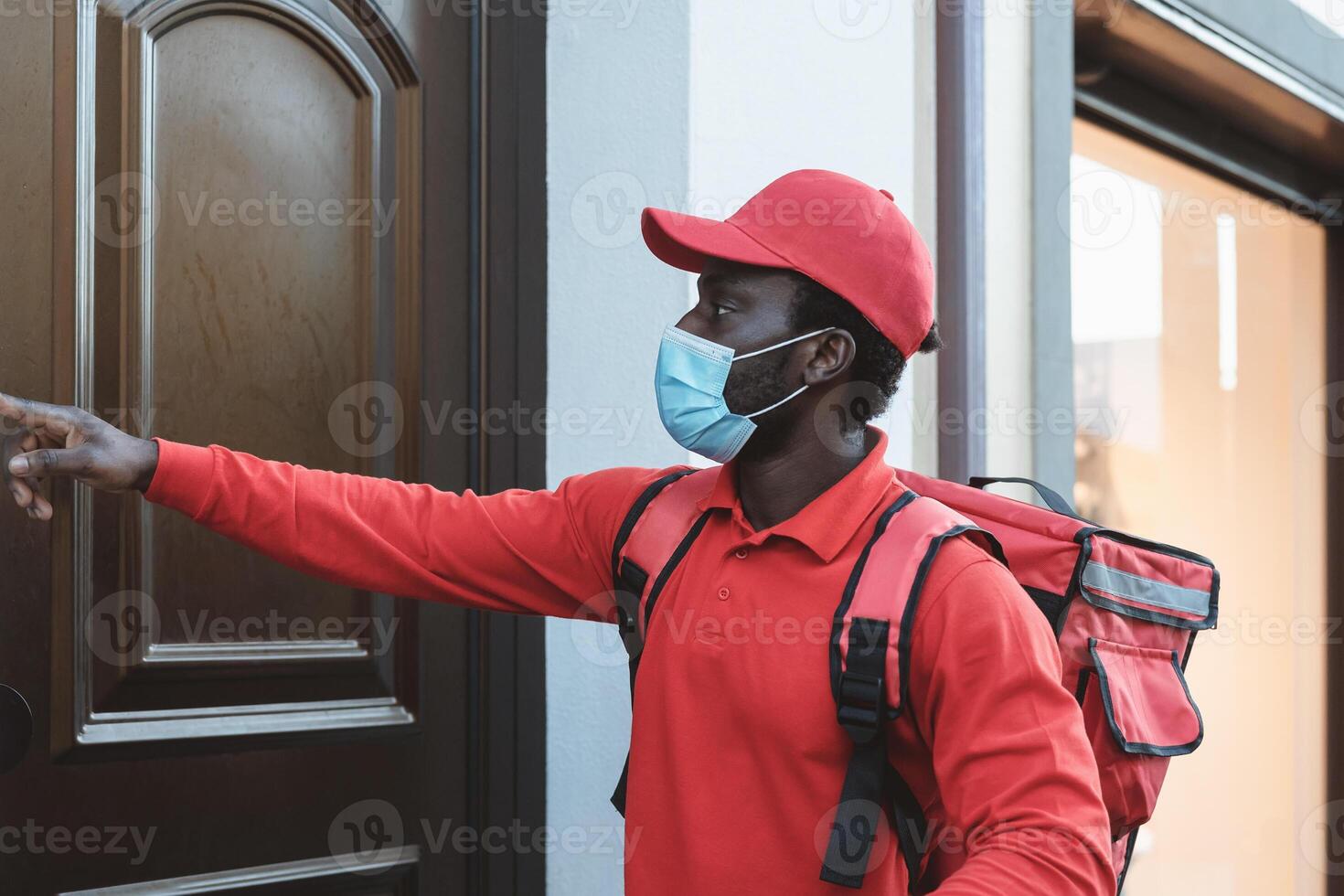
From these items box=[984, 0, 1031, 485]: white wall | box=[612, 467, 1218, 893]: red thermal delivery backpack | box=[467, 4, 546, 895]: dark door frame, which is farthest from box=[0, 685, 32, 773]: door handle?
box=[984, 0, 1031, 485]: white wall

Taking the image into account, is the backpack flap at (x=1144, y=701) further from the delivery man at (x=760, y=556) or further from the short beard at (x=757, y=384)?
the short beard at (x=757, y=384)

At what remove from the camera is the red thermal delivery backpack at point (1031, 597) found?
1478 millimetres

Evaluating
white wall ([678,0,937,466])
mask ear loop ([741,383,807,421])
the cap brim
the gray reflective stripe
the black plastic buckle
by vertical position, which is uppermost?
white wall ([678,0,937,466])

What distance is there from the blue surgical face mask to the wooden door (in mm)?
726

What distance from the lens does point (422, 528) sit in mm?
1832

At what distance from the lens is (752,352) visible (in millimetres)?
1710

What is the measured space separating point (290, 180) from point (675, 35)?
0.81 m

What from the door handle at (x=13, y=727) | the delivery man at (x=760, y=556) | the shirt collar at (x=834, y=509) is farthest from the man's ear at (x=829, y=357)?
the door handle at (x=13, y=727)

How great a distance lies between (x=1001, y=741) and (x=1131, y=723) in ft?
1.34

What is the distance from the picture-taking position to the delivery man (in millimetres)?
1419

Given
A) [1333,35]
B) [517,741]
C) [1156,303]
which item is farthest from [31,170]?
[1333,35]

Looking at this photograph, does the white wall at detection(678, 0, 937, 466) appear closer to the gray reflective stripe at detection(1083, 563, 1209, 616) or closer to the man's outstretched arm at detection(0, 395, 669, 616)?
the man's outstretched arm at detection(0, 395, 669, 616)

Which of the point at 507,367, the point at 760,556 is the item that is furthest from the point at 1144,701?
the point at 507,367

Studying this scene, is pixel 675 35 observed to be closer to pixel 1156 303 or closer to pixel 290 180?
pixel 290 180
